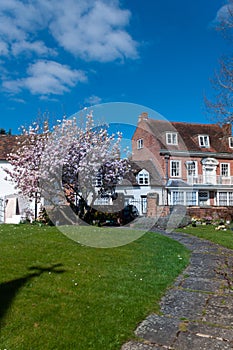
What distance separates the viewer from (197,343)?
132 inches

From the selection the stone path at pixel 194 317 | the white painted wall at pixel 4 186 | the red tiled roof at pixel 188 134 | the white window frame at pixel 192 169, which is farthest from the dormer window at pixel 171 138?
the stone path at pixel 194 317

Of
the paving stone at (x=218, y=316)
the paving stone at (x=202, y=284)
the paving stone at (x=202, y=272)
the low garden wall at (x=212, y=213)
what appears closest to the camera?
the paving stone at (x=218, y=316)

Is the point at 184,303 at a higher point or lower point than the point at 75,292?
lower

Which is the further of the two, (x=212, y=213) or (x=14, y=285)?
(x=212, y=213)

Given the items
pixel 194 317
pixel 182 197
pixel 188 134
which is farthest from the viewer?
pixel 188 134

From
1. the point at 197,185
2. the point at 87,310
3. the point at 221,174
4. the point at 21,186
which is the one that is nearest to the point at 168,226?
the point at 21,186

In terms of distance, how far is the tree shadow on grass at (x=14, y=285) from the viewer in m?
3.97

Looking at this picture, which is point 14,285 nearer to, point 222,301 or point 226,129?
point 222,301

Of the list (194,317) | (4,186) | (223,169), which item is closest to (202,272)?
(194,317)

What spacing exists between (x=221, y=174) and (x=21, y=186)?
1011 inches

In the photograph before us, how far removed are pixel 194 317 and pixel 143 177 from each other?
85.2 ft

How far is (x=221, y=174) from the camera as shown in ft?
115

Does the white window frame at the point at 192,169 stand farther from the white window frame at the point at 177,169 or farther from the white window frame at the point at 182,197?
the white window frame at the point at 182,197

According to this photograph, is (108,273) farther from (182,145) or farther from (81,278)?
(182,145)
